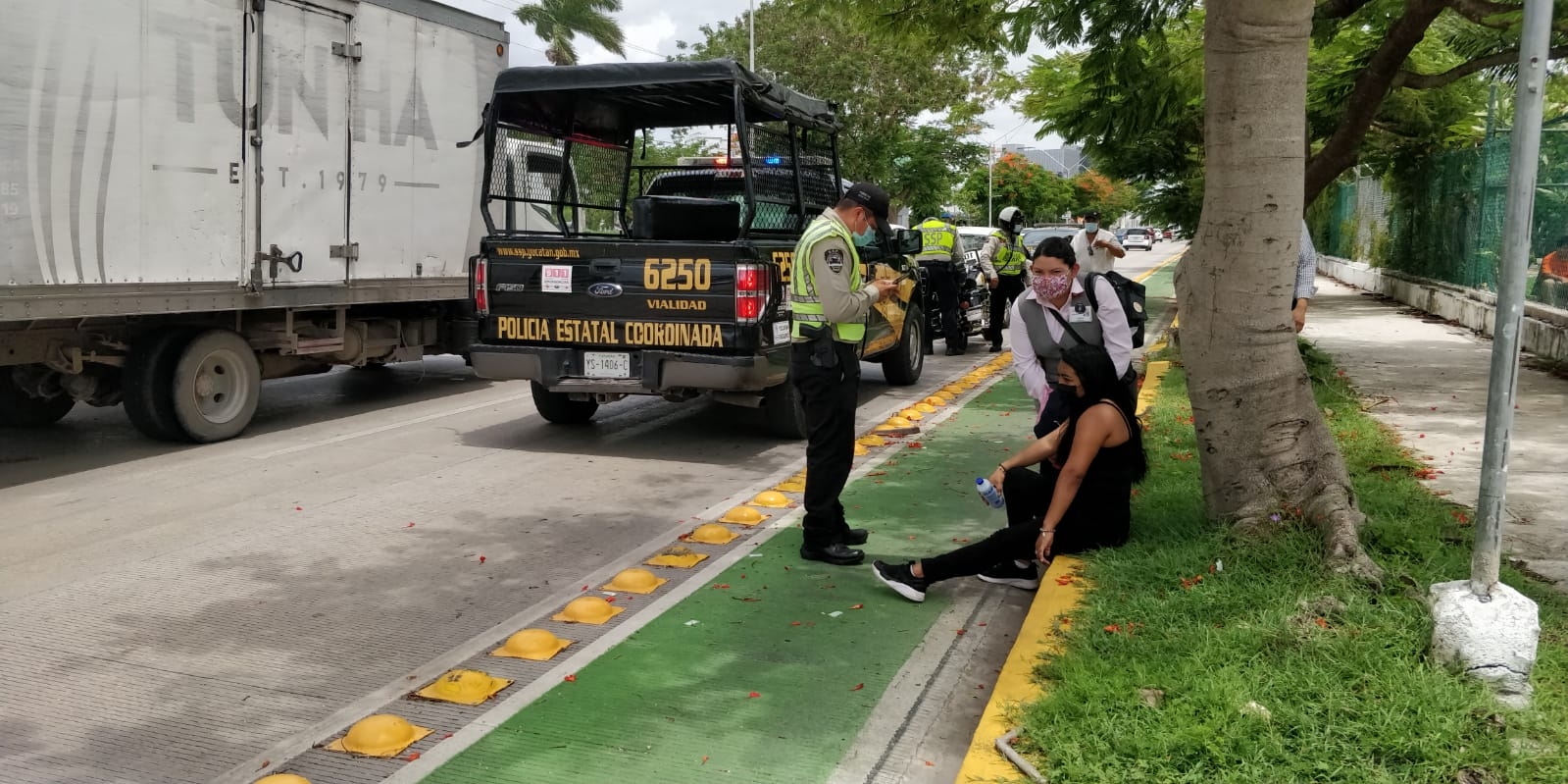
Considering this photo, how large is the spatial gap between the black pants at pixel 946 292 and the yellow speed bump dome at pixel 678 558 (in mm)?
8596

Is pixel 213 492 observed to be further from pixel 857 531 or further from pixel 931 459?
pixel 931 459

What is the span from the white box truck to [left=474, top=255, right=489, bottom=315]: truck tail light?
1.56 meters

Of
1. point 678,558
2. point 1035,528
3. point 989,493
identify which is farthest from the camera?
point 678,558

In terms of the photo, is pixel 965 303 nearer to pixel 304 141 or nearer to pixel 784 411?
pixel 784 411

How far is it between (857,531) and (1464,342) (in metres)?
10.6

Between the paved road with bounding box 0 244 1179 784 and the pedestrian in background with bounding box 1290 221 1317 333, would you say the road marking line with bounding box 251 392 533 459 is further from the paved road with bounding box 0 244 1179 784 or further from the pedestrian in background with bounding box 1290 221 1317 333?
the pedestrian in background with bounding box 1290 221 1317 333

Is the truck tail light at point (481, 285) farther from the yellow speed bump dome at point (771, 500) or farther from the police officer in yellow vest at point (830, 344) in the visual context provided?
the police officer in yellow vest at point (830, 344)

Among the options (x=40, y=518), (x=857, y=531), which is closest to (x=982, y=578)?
(x=857, y=531)

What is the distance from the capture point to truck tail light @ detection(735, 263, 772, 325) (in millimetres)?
8039

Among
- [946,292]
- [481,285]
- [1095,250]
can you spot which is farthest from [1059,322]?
[946,292]

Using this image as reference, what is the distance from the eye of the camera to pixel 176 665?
181 inches

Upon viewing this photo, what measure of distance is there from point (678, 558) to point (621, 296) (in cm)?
279

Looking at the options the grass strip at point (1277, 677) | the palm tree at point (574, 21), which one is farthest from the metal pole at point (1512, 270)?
the palm tree at point (574, 21)

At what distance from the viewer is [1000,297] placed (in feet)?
49.5
